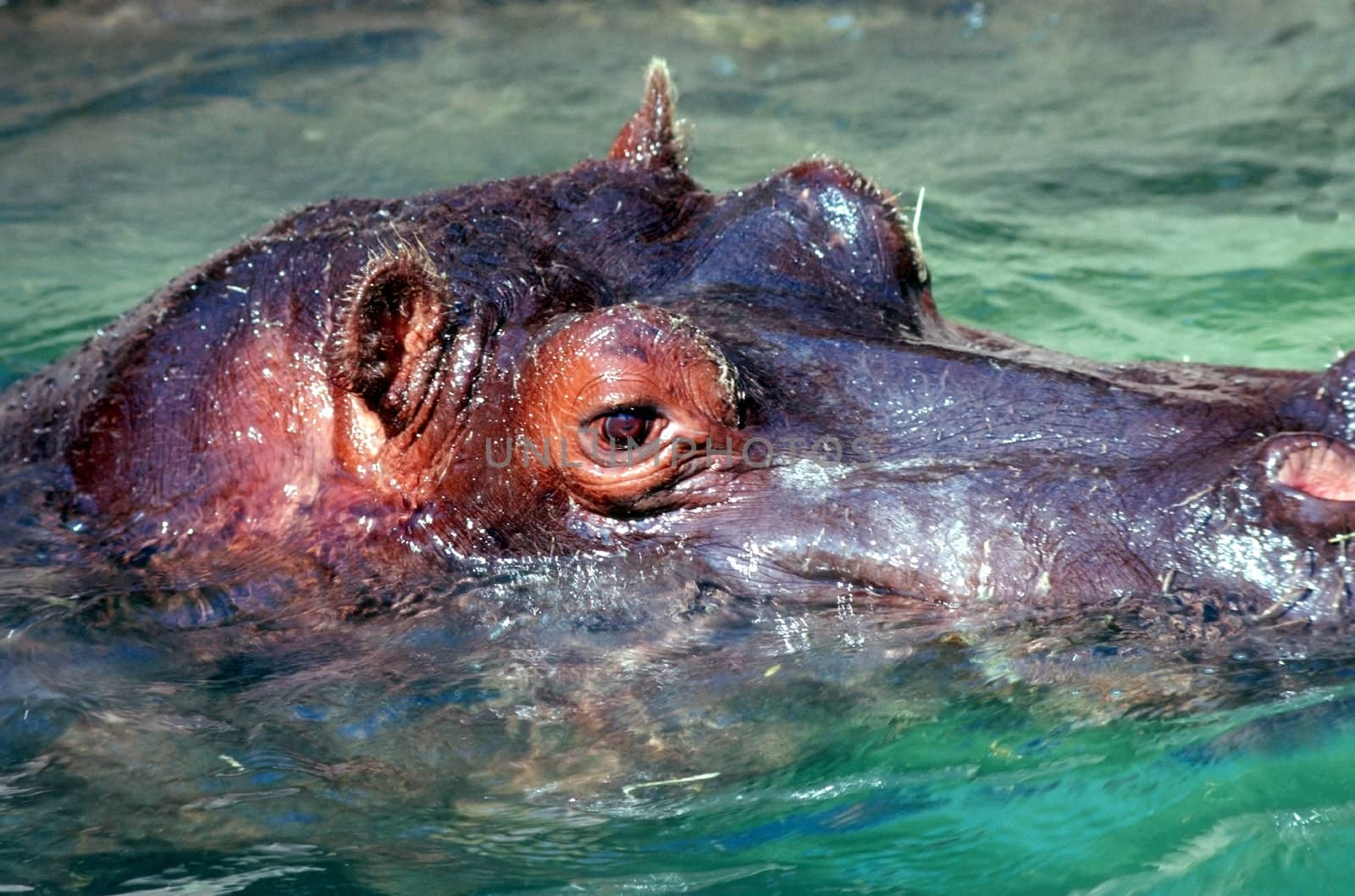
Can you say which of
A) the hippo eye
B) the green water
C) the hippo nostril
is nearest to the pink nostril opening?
the hippo nostril

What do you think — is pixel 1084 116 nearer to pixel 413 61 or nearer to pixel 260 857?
pixel 413 61

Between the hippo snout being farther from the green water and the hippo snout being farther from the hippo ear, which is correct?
the hippo ear

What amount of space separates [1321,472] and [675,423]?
1647 mm

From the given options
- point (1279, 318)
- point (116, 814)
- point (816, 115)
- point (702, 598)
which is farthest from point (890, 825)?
point (816, 115)

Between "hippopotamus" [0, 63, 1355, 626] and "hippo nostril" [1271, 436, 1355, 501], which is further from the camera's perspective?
"hippopotamus" [0, 63, 1355, 626]

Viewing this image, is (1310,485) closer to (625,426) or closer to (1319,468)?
(1319,468)

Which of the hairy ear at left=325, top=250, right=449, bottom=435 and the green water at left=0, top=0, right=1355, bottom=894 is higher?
the hairy ear at left=325, top=250, right=449, bottom=435

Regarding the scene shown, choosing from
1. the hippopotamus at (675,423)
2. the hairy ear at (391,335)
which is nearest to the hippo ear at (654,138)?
the hippopotamus at (675,423)

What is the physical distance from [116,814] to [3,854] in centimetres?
29

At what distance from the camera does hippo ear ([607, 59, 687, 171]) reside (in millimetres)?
5508

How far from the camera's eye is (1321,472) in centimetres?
396

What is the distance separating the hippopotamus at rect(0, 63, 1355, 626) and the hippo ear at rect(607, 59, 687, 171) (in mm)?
171

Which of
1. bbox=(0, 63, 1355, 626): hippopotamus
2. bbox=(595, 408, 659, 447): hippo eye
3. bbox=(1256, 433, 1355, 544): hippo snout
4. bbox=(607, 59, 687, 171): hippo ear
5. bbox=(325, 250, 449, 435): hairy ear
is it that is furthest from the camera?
bbox=(607, 59, 687, 171): hippo ear

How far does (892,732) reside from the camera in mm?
4348
